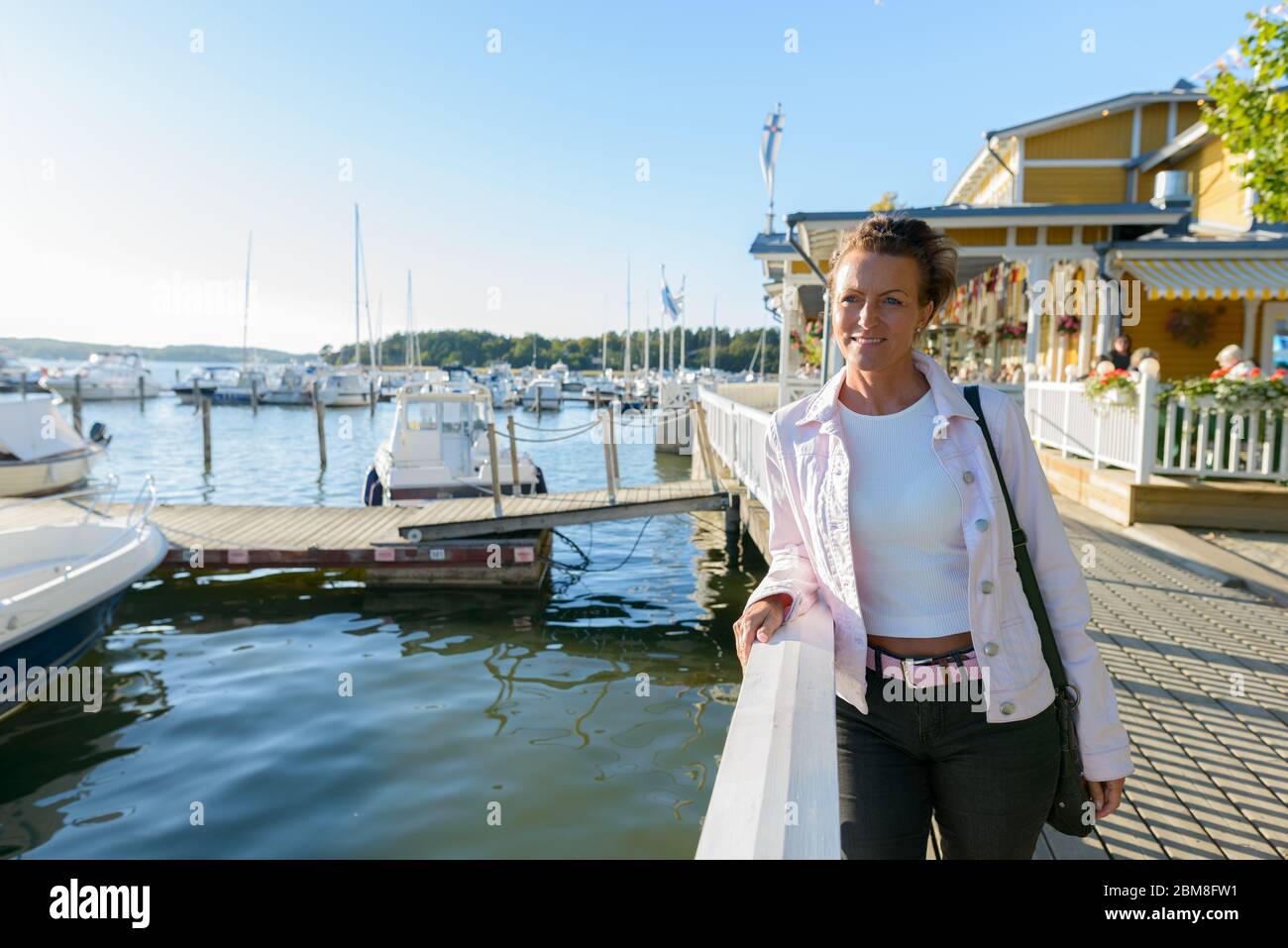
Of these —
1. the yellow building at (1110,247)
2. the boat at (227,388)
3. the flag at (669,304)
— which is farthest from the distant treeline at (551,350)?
the yellow building at (1110,247)

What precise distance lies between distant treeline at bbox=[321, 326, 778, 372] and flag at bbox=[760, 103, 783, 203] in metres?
98.8

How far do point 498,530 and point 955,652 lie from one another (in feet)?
34.9

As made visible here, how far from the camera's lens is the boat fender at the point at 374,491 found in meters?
17.7

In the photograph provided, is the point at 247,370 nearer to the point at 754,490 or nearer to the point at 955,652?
the point at 754,490

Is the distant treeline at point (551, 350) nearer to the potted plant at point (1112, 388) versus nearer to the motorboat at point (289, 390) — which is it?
the motorboat at point (289, 390)

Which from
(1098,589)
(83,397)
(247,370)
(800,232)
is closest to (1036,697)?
(1098,589)

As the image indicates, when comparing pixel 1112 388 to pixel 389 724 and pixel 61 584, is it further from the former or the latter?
pixel 61 584

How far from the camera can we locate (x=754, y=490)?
12.9 m

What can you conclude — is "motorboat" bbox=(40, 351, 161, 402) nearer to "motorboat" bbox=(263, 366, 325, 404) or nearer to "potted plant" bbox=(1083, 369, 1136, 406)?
"motorboat" bbox=(263, 366, 325, 404)

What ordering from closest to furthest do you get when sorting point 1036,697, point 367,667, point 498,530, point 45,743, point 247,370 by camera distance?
point 1036,697 → point 45,743 → point 367,667 → point 498,530 → point 247,370

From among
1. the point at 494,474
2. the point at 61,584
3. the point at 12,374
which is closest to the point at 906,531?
the point at 61,584

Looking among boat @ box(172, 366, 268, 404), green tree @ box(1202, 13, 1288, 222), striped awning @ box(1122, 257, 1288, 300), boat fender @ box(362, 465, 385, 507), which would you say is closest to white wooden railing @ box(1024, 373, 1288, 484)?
green tree @ box(1202, 13, 1288, 222)

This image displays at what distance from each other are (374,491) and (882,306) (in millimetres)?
16728

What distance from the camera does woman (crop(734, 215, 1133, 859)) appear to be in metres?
2.10
